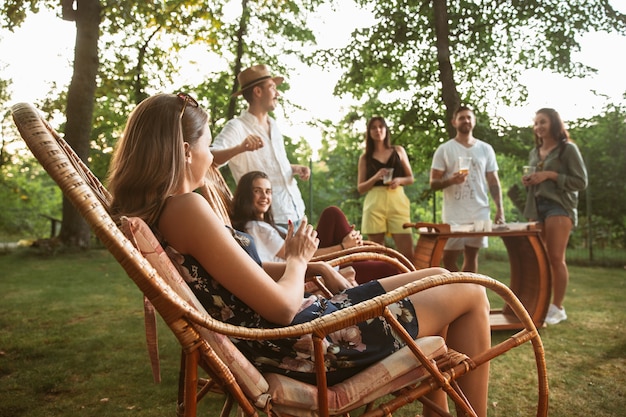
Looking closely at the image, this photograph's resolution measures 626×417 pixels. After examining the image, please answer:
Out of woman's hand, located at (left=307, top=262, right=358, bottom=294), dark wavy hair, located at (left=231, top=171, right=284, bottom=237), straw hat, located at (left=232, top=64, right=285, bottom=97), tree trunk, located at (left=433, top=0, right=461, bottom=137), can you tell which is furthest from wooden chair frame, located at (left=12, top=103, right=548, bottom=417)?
tree trunk, located at (left=433, top=0, right=461, bottom=137)

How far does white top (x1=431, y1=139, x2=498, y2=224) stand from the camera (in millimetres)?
4035

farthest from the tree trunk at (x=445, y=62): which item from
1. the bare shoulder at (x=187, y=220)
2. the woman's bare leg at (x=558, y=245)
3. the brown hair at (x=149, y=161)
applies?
the bare shoulder at (x=187, y=220)

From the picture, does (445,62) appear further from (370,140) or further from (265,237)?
(265,237)

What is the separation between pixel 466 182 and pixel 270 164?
162 centimetres

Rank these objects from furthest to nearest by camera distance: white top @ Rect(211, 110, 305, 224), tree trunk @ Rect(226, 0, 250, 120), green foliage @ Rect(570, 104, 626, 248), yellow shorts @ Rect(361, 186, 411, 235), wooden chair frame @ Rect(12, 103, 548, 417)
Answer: tree trunk @ Rect(226, 0, 250, 120), green foliage @ Rect(570, 104, 626, 248), yellow shorts @ Rect(361, 186, 411, 235), white top @ Rect(211, 110, 305, 224), wooden chair frame @ Rect(12, 103, 548, 417)

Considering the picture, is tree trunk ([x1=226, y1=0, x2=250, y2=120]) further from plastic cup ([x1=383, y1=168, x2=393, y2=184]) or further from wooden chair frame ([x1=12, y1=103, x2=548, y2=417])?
wooden chair frame ([x1=12, y1=103, x2=548, y2=417])

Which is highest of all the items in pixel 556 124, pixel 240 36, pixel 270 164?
pixel 240 36

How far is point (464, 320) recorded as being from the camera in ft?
5.02

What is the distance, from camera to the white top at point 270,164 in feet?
10.7

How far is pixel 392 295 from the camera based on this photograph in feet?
4.02

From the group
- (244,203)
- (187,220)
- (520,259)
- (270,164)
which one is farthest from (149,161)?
(520,259)

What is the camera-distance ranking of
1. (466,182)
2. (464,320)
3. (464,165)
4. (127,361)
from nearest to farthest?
(464,320)
(127,361)
(464,165)
(466,182)

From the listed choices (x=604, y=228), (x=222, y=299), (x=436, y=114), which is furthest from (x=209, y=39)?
(x=222, y=299)

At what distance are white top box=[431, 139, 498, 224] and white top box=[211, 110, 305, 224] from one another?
51.8 inches
